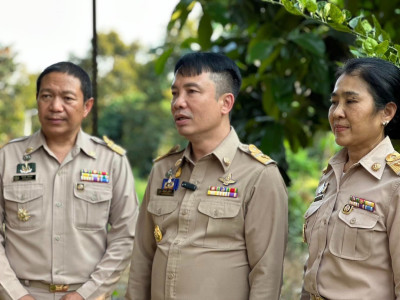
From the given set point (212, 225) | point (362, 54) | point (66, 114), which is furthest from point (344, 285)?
point (66, 114)

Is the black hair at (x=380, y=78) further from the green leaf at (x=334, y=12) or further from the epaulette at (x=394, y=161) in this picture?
the green leaf at (x=334, y=12)

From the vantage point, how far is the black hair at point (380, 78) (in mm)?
1771

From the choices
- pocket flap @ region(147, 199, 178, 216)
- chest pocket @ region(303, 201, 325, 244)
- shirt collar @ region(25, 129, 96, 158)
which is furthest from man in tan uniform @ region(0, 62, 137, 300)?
chest pocket @ region(303, 201, 325, 244)

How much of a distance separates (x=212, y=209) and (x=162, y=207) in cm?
21

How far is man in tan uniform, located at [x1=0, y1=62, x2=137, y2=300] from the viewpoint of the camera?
92.9 inches

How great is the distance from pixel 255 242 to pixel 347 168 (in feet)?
1.29

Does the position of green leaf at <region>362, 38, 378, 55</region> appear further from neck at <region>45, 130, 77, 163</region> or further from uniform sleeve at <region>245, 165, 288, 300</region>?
neck at <region>45, 130, 77, 163</region>

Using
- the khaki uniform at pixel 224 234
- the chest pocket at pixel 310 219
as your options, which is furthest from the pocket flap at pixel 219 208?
the chest pocket at pixel 310 219

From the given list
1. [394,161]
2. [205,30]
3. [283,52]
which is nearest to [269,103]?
[283,52]

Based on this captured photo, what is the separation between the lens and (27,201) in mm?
2391

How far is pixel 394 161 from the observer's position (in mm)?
1746

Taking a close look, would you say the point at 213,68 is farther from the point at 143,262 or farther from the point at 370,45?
the point at 143,262

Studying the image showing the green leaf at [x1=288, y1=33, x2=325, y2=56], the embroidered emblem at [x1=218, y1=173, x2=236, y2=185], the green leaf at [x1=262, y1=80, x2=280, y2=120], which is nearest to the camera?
the embroidered emblem at [x1=218, y1=173, x2=236, y2=185]

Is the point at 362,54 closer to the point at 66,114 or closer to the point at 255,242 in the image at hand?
the point at 255,242
